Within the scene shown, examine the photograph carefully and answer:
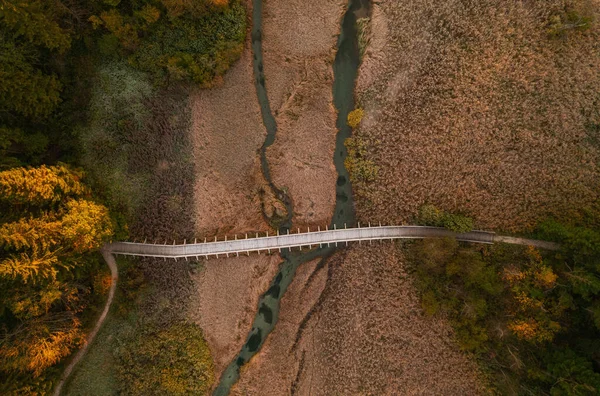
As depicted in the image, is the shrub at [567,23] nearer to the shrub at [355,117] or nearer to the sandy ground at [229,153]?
the shrub at [355,117]

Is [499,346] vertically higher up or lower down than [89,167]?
lower down

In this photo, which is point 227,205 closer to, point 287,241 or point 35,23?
point 287,241

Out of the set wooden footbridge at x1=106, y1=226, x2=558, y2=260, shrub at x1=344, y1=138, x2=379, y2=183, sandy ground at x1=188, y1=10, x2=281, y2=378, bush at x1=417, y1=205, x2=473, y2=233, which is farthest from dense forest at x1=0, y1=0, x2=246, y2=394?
bush at x1=417, y1=205, x2=473, y2=233

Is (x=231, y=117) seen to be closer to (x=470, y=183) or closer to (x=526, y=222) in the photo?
(x=470, y=183)

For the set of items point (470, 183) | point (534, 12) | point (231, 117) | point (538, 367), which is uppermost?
point (534, 12)

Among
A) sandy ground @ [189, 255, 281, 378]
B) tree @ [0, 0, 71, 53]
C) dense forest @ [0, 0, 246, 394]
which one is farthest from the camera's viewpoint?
sandy ground @ [189, 255, 281, 378]

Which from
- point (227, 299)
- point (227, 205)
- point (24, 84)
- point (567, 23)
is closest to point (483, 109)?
point (567, 23)

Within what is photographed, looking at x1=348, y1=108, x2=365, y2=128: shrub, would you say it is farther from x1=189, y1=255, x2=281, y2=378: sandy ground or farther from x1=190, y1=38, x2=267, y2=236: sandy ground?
x1=189, y1=255, x2=281, y2=378: sandy ground

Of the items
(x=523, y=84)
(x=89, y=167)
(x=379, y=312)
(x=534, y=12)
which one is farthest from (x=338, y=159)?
(x=89, y=167)
